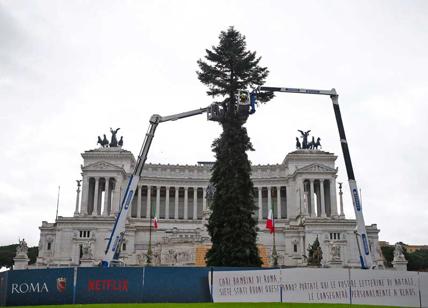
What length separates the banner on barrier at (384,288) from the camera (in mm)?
30797

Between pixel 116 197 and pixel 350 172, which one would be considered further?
pixel 116 197

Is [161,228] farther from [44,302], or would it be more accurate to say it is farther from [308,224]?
[44,302]

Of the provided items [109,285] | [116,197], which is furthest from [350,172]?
[116,197]

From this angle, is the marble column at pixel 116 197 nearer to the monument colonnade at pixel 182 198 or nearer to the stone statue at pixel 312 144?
the monument colonnade at pixel 182 198

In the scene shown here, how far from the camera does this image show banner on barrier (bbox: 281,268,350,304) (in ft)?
101

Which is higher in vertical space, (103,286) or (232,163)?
(232,163)

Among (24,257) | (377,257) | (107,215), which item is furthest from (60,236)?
(377,257)

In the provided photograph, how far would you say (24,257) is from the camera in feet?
255

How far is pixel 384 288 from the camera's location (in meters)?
31.1

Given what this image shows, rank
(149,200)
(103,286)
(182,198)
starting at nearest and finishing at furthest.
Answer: (103,286) → (149,200) → (182,198)

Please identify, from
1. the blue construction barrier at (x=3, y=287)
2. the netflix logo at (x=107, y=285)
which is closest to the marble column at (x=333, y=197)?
the netflix logo at (x=107, y=285)

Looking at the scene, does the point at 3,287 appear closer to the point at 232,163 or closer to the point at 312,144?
the point at 232,163

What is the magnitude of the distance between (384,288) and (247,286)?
27.0ft

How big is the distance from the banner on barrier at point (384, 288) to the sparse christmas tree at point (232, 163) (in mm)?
12613
